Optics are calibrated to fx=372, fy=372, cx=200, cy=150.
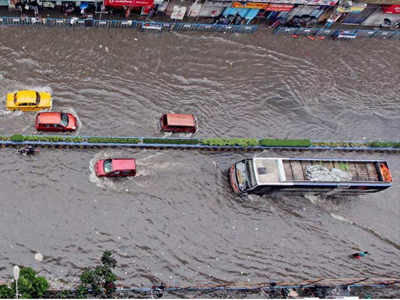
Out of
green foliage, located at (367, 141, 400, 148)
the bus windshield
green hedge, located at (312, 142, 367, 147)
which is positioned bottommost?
the bus windshield

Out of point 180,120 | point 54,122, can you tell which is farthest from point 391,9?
point 54,122

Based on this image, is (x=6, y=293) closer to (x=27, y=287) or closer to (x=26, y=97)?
(x=27, y=287)

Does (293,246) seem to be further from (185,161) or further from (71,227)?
(71,227)

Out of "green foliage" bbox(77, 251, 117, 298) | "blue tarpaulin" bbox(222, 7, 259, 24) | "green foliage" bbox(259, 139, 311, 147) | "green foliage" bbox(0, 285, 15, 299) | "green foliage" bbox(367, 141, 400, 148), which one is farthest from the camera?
"blue tarpaulin" bbox(222, 7, 259, 24)

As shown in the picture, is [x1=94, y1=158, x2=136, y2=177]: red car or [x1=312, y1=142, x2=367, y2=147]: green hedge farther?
[x1=312, y1=142, x2=367, y2=147]: green hedge

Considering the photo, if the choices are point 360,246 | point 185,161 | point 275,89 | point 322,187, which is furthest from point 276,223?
point 275,89

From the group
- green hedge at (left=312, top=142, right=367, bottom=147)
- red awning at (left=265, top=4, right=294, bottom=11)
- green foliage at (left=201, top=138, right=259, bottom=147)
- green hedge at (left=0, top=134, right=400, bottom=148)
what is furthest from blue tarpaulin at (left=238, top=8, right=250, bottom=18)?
green hedge at (left=312, top=142, right=367, bottom=147)

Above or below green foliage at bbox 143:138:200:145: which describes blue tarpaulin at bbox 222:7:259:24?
above

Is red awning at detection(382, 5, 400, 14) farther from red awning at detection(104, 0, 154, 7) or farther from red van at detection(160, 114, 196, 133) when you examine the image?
red van at detection(160, 114, 196, 133)
